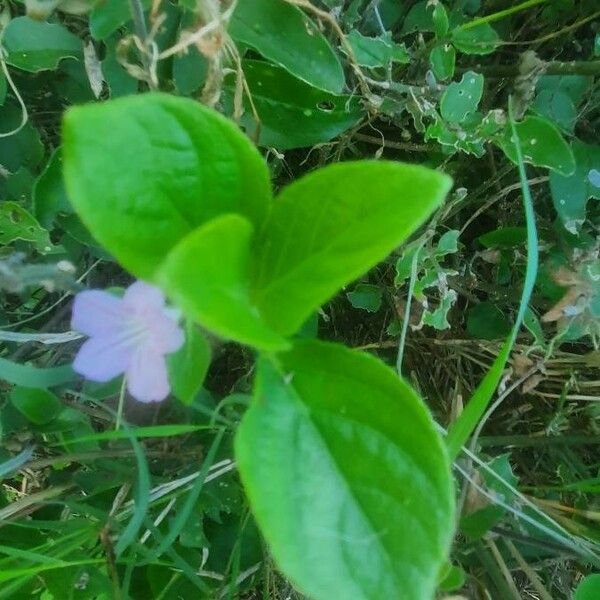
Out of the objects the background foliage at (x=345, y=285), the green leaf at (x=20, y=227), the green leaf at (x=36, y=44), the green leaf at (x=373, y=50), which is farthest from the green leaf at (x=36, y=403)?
the green leaf at (x=373, y=50)

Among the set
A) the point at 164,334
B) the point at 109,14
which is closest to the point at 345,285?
the point at 164,334

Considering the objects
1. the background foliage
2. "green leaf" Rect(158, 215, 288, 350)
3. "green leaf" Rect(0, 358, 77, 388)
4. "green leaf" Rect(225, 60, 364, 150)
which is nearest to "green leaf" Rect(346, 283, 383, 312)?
the background foliage

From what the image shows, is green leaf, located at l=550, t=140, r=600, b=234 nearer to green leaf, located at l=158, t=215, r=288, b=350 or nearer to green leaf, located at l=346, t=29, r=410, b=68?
green leaf, located at l=346, t=29, r=410, b=68

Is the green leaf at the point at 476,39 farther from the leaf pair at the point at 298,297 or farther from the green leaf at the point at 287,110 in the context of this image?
the leaf pair at the point at 298,297

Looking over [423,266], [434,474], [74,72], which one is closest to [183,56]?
[74,72]

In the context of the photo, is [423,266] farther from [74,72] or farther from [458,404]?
[74,72]

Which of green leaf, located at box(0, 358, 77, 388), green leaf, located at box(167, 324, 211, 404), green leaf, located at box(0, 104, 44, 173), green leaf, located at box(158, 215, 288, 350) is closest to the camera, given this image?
green leaf, located at box(158, 215, 288, 350)
